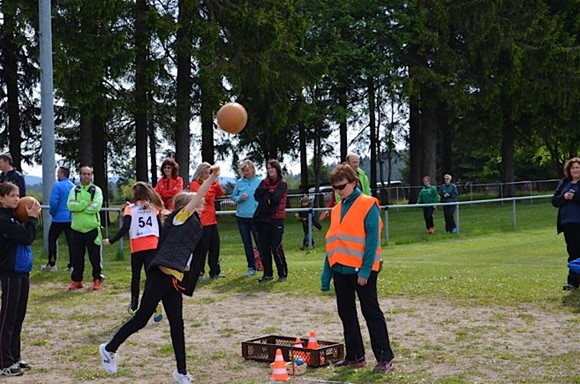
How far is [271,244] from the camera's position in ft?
45.2

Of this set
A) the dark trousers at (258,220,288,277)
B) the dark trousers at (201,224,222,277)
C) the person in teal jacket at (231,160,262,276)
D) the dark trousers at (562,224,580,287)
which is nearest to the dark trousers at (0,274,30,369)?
the dark trousers at (201,224,222,277)

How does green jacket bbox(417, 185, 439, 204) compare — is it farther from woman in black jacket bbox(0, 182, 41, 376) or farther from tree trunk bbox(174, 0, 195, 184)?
woman in black jacket bbox(0, 182, 41, 376)

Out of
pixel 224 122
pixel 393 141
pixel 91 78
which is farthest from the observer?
pixel 393 141

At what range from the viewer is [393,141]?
47.4m

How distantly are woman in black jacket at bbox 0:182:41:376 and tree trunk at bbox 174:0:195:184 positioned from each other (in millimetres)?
21104

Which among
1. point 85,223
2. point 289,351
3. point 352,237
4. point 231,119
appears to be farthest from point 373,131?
point 352,237

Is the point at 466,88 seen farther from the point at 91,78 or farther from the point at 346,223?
the point at 346,223

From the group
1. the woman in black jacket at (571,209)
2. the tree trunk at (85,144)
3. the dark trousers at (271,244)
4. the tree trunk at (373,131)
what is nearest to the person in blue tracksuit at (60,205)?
the dark trousers at (271,244)

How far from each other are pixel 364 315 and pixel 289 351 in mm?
A: 834

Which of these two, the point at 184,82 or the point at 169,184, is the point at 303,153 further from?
the point at 169,184

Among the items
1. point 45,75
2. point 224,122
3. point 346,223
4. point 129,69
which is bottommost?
point 346,223

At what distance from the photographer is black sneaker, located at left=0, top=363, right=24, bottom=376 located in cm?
797

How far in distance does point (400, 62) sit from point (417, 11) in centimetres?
240

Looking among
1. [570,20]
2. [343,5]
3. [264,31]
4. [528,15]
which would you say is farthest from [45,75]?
[570,20]
